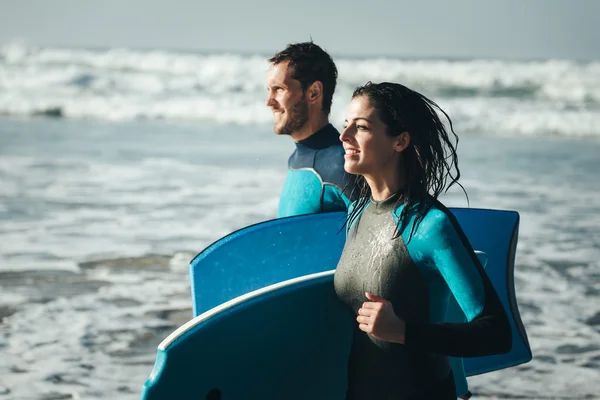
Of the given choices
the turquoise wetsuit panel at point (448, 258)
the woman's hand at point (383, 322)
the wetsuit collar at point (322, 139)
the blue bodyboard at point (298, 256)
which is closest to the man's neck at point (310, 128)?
the wetsuit collar at point (322, 139)

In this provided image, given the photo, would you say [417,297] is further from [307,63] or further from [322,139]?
[307,63]

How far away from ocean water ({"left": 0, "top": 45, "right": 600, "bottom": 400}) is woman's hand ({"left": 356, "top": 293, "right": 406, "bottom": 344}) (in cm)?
219

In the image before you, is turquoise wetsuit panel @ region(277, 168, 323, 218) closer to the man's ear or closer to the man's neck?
the man's neck

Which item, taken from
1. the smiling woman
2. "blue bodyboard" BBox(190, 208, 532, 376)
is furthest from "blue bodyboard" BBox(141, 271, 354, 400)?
"blue bodyboard" BBox(190, 208, 532, 376)

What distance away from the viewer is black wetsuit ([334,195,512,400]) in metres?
1.86

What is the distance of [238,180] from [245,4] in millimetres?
21882

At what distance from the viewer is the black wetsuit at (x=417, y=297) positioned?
6.09ft

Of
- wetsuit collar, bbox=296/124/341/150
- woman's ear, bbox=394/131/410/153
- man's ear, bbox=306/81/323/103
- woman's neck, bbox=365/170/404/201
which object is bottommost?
woman's neck, bbox=365/170/404/201

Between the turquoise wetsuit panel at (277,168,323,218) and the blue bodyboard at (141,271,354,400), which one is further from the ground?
the turquoise wetsuit panel at (277,168,323,218)

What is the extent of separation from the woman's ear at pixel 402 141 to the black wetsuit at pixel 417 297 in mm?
115

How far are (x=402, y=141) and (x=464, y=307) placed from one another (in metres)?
0.42

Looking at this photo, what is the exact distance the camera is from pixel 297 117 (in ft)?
10.3

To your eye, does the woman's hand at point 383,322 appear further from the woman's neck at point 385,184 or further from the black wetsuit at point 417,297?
the woman's neck at point 385,184

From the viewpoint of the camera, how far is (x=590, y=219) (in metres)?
8.08
